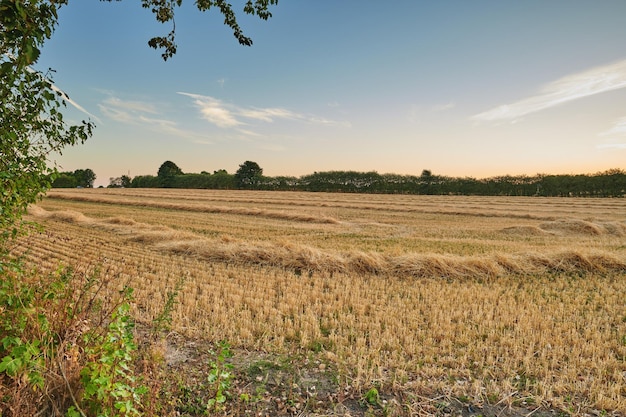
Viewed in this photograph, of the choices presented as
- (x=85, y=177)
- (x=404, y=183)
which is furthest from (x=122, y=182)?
(x=404, y=183)

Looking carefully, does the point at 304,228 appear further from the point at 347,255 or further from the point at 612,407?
the point at 612,407

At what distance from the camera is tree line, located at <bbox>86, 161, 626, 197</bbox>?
58.8 metres

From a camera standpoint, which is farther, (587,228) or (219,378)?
(587,228)

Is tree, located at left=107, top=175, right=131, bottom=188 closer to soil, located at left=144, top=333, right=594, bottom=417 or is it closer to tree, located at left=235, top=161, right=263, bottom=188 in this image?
tree, located at left=235, top=161, right=263, bottom=188

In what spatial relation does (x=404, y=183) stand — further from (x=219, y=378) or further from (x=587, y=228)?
(x=219, y=378)

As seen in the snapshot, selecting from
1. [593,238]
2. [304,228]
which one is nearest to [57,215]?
[304,228]

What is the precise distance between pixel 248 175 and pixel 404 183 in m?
38.6

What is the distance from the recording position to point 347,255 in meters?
10.8

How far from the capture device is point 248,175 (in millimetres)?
88500

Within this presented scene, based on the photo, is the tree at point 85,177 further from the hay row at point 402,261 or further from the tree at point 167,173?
the hay row at point 402,261

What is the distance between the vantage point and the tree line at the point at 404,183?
58.8m

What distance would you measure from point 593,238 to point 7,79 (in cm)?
2130

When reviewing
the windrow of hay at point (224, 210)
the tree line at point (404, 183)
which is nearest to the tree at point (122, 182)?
the tree line at point (404, 183)

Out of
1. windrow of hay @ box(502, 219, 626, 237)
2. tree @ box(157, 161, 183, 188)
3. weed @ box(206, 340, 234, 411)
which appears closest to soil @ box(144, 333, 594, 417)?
weed @ box(206, 340, 234, 411)
